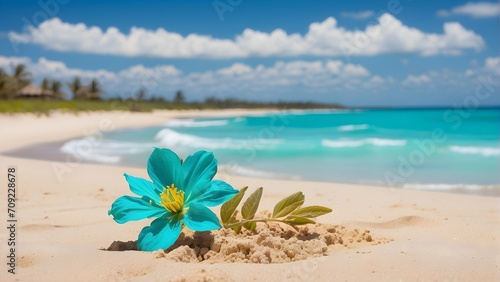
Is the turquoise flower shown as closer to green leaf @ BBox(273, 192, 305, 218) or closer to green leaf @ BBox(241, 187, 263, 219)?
green leaf @ BBox(241, 187, 263, 219)

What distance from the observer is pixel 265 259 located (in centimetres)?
208

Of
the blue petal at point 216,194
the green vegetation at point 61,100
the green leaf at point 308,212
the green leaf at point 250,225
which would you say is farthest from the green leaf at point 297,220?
the green vegetation at point 61,100

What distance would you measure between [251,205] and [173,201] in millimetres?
408

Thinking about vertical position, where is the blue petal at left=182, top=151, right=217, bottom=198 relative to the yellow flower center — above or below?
above

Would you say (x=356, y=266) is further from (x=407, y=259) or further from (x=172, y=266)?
(x=172, y=266)

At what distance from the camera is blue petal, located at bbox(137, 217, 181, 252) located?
2.18 m

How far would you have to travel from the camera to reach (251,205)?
2.50 metres

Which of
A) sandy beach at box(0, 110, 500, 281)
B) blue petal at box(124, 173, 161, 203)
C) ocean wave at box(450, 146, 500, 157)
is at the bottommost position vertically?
sandy beach at box(0, 110, 500, 281)

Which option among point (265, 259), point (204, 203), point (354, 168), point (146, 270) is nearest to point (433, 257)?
point (265, 259)

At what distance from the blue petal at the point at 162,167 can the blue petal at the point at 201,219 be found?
21cm

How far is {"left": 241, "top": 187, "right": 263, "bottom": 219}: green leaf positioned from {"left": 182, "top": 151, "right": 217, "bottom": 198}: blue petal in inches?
11.7

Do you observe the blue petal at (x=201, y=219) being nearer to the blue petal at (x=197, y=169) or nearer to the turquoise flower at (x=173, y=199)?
the turquoise flower at (x=173, y=199)

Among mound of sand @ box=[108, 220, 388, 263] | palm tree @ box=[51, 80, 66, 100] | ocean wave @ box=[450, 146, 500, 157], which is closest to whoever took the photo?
mound of sand @ box=[108, 220, 388, 263]

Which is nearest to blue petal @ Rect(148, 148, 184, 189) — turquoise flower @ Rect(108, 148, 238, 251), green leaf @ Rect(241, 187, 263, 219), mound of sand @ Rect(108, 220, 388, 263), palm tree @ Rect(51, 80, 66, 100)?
turquoise flower @ Rect(108, 148, 238, 251)
